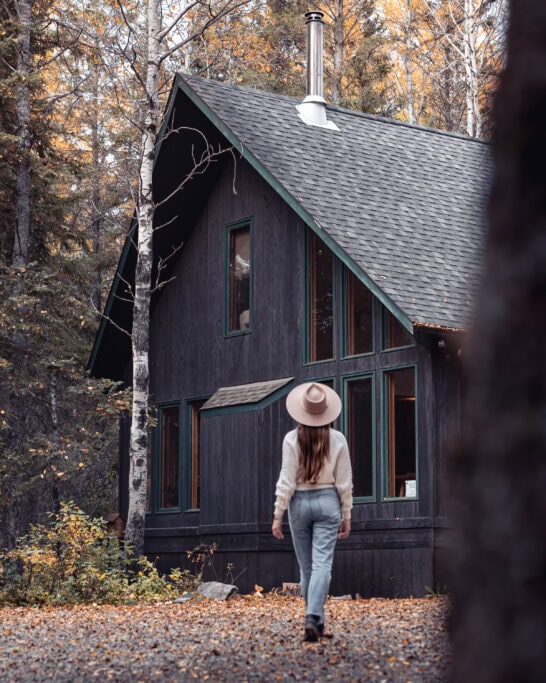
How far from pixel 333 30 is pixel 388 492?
21273mm

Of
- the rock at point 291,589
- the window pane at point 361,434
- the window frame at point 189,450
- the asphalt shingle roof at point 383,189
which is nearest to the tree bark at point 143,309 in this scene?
the asphalt shingle roof at point 383,189

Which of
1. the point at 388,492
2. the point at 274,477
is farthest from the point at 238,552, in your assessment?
the point at 388,492

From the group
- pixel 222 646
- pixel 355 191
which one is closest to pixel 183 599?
pixel 222 646

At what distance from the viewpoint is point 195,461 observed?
736 inches

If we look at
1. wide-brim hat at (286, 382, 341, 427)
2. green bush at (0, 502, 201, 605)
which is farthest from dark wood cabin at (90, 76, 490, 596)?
wide-brim hat at (286, 382, 341, 427)

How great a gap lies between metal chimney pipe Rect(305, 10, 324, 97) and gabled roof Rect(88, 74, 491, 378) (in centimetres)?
52

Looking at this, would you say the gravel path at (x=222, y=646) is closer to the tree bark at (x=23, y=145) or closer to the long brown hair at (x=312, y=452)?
the long brown hair at (x=312, y=452)

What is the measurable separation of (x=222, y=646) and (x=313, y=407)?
181cm

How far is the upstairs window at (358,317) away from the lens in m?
15.6

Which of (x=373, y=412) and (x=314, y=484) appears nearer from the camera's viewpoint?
(x=314, y=484)

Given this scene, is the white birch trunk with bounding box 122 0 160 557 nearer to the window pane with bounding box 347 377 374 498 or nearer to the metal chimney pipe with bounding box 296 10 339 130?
the window pane with bounding box 347 377 374 498

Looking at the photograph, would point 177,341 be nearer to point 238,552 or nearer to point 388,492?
point 238,552

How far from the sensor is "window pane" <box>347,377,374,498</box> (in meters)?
15.2

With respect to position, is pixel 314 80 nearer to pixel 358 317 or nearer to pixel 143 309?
pixel 358 317
